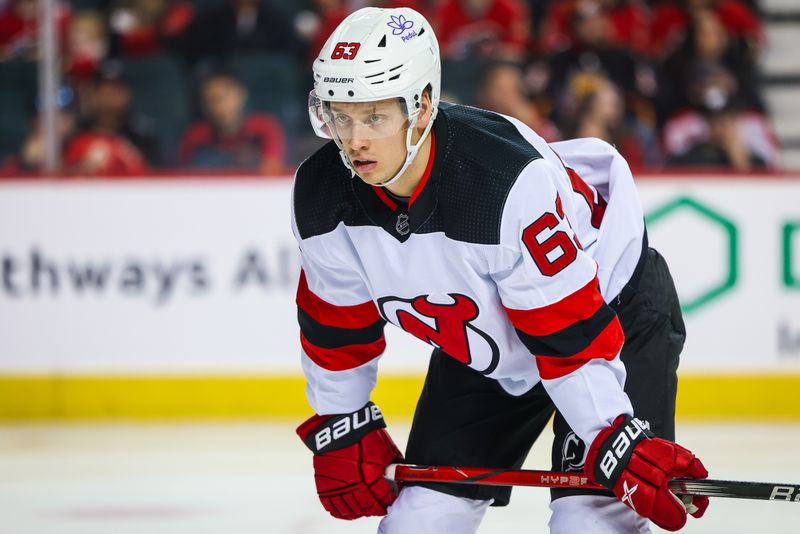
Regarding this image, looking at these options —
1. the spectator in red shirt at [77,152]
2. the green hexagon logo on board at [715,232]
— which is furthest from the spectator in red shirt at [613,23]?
the spectator in red shirt at [77,152]

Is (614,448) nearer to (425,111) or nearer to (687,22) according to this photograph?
(425,111)

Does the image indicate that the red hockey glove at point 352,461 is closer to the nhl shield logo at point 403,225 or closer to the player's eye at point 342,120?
the nhl shield logo at point 403,225

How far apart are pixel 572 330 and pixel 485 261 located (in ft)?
0.65

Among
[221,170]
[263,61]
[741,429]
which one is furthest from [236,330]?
[741,429]

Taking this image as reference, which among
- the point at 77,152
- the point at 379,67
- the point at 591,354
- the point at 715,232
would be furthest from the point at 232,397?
the point at 379,67

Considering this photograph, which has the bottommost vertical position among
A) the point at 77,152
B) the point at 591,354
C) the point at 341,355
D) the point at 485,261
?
the point at 77,152

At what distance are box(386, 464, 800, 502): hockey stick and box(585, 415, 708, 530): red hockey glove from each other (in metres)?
0.03

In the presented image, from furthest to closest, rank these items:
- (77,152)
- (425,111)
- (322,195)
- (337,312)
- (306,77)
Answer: (306,77), (77,152), (337,312), (322,195), (425,111)

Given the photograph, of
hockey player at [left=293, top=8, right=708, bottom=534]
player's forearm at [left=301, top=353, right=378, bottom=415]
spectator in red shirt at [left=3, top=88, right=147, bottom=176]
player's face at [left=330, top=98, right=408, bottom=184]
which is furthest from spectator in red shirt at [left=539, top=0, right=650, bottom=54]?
player's face at [left=330, top=98, right=408, bottom=184]

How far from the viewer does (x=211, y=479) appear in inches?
171

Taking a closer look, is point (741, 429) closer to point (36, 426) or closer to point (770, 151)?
point (770, 151)

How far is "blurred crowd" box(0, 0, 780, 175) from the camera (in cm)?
558

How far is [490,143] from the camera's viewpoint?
232 cm

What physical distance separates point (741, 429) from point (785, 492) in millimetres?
2823
